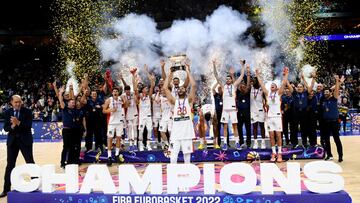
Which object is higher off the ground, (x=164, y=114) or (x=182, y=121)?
(x=164, y=114)

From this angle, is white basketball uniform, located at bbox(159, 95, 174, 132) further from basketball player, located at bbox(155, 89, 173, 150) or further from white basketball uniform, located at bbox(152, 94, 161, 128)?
white basketball uniform, located at bbox(152, 94, 161, 128)

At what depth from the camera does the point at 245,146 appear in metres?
11.2

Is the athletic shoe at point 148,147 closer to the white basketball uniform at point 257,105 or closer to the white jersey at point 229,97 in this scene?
the white jersey at point 229,97

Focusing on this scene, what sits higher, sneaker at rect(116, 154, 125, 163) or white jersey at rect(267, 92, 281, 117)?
white jersey at rect(267, 92, 281, 117)

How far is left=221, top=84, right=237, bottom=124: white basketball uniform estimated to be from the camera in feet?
34.6

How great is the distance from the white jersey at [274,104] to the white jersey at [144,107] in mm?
3254

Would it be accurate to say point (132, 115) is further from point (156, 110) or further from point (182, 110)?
point (182, 110)

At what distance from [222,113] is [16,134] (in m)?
4.99

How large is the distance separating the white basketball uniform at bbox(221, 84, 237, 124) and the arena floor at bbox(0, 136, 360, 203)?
1.65 m

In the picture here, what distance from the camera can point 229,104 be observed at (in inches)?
417

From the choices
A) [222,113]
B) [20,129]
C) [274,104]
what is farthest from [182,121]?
[222,113]

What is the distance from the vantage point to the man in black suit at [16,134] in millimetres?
7629

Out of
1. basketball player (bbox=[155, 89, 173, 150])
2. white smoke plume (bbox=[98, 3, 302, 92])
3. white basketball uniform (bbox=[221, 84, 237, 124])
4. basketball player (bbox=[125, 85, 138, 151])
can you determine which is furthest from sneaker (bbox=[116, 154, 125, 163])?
white smoke plume (bbox=[98, 3, 302, 92])

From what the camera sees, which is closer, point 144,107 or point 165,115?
point 165,115
